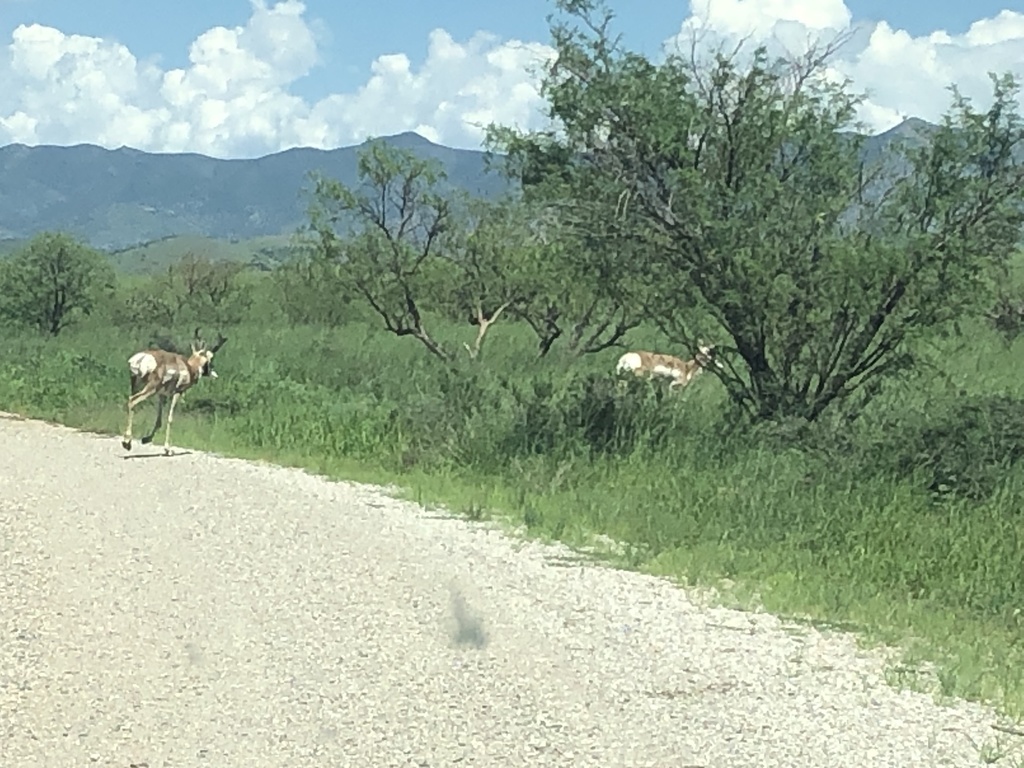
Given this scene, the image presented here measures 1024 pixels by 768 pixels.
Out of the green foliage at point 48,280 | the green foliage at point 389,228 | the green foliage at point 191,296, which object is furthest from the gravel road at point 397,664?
the green foliage at point 191,296

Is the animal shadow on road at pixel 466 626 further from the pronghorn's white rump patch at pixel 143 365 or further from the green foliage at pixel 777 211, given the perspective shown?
the pronghorn's white rump patch at pixel 143 365

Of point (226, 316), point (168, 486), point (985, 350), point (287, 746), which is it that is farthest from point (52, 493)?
point (226, 316)

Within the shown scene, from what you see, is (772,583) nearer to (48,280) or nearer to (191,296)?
(48,280)

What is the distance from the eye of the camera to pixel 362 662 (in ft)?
26.2

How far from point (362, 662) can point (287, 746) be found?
1482 mm

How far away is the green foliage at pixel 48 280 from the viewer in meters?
48.7

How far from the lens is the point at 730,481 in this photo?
14.2 metres

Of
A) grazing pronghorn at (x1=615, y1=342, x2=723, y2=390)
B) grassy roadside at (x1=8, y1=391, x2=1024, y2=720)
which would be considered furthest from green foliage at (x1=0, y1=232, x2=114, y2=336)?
grassy roadside at (x1=8, y1=391, x2=1024, y2=720)

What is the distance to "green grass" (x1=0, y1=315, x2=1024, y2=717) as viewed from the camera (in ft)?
33.0

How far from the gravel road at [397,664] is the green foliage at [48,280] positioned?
38137mm

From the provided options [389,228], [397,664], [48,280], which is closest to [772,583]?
[397,664]

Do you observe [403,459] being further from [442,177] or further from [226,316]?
[226,316]

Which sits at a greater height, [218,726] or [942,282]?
[942,282]

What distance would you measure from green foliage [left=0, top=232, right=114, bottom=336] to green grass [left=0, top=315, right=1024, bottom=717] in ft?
84.4
